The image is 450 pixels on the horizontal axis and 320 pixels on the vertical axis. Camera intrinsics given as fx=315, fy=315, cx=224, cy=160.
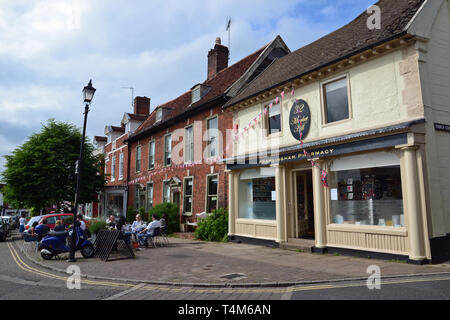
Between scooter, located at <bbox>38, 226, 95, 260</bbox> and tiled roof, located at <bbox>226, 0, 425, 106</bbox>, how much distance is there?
27.6 ft

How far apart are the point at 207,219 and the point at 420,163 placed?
33.4 feet

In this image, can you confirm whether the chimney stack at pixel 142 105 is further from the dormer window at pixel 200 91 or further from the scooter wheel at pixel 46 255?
the scooter wheel at pixel 46 255

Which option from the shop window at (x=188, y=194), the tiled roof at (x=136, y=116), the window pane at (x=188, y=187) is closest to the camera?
the shop window at (x=188, y=194)

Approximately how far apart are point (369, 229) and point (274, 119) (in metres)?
5.78

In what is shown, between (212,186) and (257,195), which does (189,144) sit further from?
(257,195)

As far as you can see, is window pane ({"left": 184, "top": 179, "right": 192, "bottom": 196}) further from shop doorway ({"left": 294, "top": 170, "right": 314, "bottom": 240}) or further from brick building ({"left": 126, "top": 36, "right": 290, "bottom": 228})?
shop doorway ({"left": 294, "top": 170, "right": 314, "bottom": 240})

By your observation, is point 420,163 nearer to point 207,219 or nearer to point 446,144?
point 446,144

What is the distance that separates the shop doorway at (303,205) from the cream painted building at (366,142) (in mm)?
40

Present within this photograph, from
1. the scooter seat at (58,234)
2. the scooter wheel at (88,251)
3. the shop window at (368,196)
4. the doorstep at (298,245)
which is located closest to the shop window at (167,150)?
the scooter seat at (58,234)

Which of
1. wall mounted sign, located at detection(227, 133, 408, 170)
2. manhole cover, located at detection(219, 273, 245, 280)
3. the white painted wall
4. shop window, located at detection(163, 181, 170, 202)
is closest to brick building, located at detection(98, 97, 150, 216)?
shop window, located at detection(163, 181, 170, 202)

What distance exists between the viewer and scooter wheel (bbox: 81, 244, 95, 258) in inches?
416

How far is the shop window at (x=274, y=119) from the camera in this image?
12723 millimetres

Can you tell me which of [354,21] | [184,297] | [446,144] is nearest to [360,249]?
[446,144]

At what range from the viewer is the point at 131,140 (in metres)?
26.8
